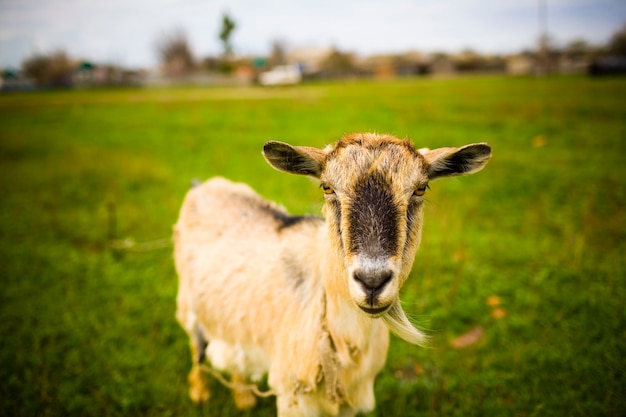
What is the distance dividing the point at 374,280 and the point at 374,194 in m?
0.45

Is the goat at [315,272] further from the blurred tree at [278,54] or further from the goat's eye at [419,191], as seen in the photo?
the blurred tree at [278,54]

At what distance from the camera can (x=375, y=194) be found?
1.95m

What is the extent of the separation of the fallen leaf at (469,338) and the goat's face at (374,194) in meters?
2.48

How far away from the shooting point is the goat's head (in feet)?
5.88

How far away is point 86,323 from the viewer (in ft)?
15.3

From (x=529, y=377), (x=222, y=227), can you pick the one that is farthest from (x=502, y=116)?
(x=222, y=227)

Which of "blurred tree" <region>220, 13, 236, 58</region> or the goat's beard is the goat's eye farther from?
"blurred tree" <region>220, 13, 236, 58</region>

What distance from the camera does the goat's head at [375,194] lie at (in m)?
1.79

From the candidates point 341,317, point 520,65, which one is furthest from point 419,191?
point 520,65

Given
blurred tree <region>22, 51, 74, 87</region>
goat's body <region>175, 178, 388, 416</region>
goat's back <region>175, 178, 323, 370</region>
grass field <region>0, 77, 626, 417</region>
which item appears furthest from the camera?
blurred tree <region>22, 51, 74, 87</region>

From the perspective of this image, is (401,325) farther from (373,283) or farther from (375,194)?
(375,194)

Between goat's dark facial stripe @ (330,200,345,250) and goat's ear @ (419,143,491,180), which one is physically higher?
goat's ear @ (419,143,491,180)

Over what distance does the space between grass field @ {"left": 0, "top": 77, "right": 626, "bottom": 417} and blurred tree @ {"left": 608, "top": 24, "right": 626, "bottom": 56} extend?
62.2 meters

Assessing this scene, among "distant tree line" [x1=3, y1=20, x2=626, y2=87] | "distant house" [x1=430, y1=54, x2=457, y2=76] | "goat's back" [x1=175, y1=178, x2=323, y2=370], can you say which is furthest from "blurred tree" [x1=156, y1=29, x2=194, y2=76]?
"goat's back" [x1=175, y1=178, x2=323, y2=370]
